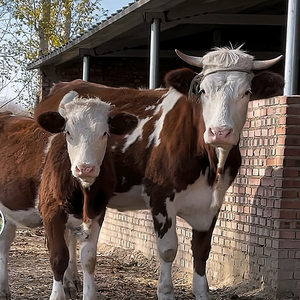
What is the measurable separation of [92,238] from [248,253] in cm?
184

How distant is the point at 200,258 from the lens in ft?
18.9

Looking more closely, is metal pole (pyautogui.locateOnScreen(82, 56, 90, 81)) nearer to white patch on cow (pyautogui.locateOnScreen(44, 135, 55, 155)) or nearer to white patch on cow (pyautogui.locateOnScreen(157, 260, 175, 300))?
white patch on cow (pyautogui.locateOnScreen(44, 135, 55, 155))

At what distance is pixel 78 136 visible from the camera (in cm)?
489

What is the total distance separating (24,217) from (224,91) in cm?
233

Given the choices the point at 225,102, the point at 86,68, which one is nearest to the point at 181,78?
the point at 225,102

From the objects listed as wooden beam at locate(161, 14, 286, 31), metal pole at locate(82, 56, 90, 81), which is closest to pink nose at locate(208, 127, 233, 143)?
wooden beam at locate(161, 14, 286, 31)

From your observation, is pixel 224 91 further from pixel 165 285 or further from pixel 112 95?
pixel 112 95

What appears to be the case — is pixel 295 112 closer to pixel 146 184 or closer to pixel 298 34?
pixel 298 34

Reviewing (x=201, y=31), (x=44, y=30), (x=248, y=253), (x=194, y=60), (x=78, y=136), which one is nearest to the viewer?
(x=78, y=136)

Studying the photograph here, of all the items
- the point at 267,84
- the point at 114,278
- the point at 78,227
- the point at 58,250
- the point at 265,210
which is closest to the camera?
the point at 58,250

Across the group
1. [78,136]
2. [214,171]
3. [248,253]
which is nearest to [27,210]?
[78,136]

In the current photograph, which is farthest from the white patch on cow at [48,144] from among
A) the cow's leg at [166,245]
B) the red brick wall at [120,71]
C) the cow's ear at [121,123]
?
the red brick wall at [120,71]

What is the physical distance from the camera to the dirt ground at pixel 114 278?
237 inches

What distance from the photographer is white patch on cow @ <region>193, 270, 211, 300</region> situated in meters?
5.64
